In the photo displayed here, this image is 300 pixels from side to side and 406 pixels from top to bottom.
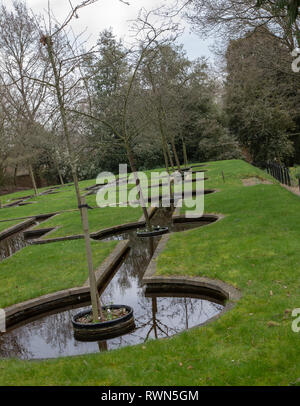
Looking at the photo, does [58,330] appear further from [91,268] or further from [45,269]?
[45,269]

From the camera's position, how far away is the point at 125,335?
5.62m

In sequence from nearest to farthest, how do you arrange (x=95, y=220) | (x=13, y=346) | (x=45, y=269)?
1. (x=13, y=346)
2. (x=45, y=269)
3. (x=95, y=220)

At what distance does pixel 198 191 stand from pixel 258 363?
1340cm

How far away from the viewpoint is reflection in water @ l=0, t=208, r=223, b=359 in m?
5.48

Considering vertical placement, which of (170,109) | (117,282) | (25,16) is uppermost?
(25,16)

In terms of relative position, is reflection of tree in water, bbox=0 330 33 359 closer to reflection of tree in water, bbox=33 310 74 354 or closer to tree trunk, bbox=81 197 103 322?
reflection of tree in water, bbox=33 310 74 354

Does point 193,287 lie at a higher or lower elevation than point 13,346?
higher

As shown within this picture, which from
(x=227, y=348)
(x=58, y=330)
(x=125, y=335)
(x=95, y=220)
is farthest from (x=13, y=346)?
(x=95, y=220)

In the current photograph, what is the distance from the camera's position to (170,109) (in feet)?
70.9

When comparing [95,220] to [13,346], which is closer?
[13,346]

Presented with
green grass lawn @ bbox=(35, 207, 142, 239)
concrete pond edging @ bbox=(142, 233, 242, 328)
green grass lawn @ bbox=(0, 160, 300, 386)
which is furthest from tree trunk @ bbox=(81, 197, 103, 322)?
green grass lawn @ bbox=(35, 207, 142, 239)

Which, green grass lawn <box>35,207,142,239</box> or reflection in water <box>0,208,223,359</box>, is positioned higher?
green grass lawn <box>35,207,142,239</box>

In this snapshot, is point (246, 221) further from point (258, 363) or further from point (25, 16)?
point (25, 16)
